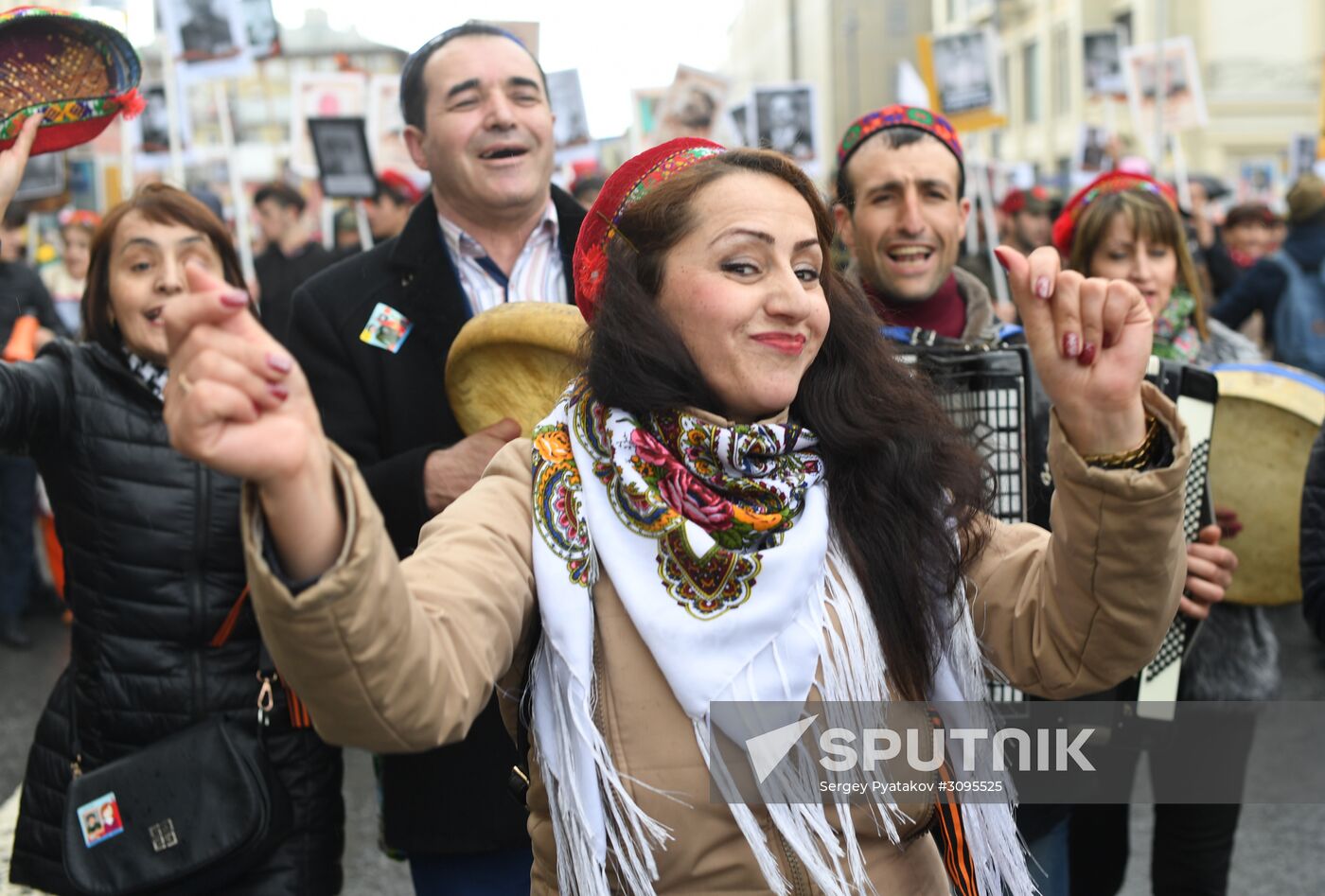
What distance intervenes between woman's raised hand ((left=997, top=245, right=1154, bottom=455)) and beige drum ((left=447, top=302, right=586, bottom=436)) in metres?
0.97

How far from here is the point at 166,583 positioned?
307 centimetres

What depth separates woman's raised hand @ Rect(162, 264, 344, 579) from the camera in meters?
1.40

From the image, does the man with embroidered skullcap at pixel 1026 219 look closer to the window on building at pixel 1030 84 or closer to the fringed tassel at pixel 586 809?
the fringed tassel at pixel 586 809

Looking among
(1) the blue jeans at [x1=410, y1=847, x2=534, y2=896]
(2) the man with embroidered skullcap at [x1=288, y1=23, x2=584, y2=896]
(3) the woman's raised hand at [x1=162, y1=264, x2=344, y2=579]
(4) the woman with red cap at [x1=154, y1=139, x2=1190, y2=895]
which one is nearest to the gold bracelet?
(4) the woman with red cap at [x1=154, y1=139, x2=1190, y2=895]

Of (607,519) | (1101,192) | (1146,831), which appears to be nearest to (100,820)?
(607,519)

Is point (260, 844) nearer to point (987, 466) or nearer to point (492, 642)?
point (492, 642)

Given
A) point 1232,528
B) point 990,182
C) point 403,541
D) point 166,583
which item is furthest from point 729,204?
point 990,182

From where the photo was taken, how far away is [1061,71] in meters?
48.8

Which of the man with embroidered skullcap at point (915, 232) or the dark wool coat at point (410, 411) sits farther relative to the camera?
the man with embroidered skullcap at point (915, 232)

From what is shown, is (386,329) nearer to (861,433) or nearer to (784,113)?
(861,433)

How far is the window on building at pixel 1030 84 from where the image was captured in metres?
51.2

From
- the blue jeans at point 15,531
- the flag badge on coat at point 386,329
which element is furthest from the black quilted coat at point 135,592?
the blue jeans at point 15,531

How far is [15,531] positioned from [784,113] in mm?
6285

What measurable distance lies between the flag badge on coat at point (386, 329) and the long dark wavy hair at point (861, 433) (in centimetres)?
105
